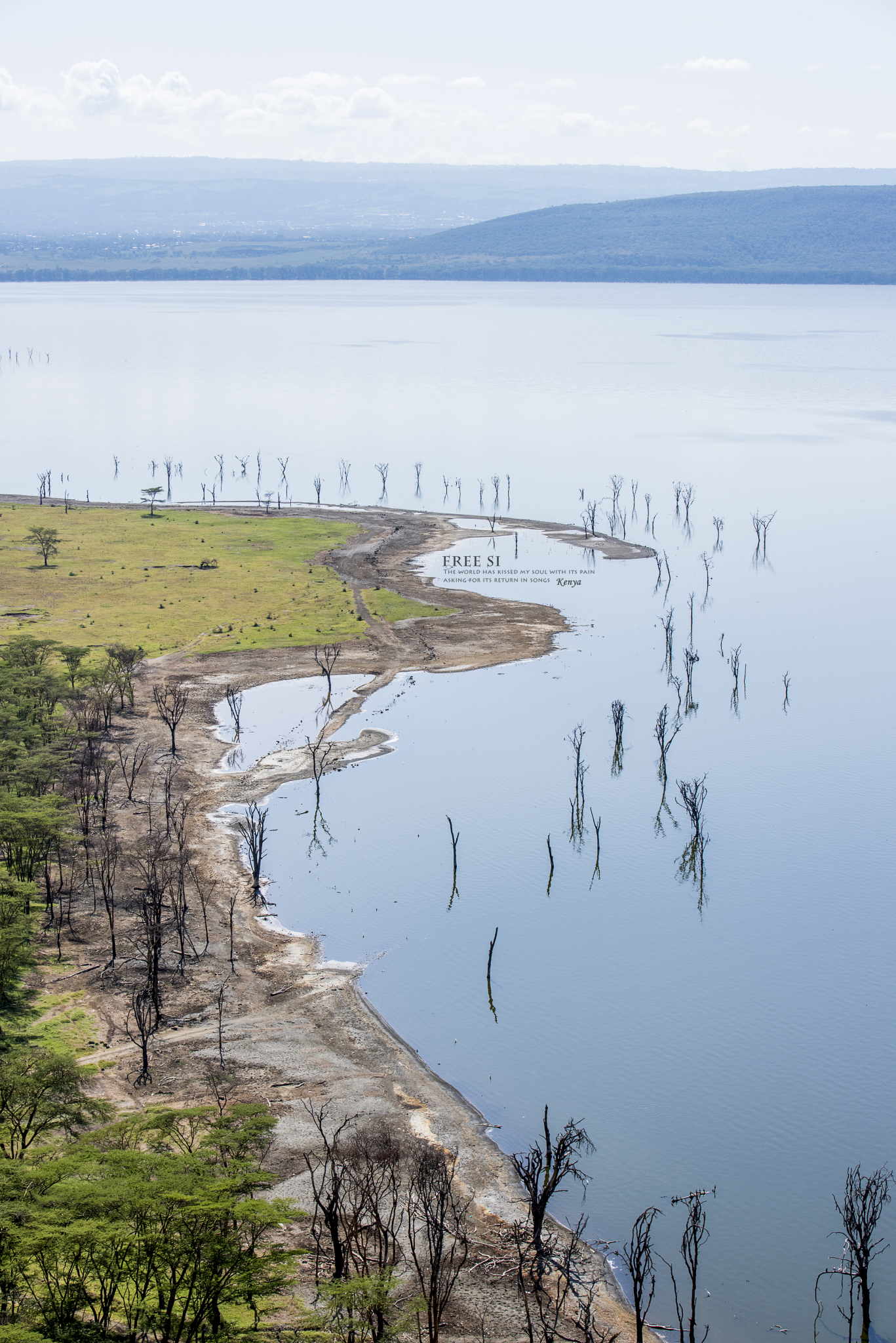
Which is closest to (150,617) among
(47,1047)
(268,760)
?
(268,760)

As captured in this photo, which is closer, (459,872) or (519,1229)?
(519,1229)

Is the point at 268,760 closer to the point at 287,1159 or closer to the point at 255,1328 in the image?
the point at 287,1159

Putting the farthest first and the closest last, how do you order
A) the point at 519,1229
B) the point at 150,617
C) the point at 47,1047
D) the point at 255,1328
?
the point at 150,617
the point at 47,1047
the point at 519,1229
the point at 255,1328

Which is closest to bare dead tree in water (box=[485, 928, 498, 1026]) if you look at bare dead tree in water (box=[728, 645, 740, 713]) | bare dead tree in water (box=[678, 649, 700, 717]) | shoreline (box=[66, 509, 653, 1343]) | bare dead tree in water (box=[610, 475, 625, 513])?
shoreline (box=[66, 509, 653, 1343])

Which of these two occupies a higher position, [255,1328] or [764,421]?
[764,421]

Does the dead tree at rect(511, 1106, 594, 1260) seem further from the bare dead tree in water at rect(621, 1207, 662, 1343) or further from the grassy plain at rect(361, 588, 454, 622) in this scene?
the grassy plain at rect(361, 588, 454, 622)

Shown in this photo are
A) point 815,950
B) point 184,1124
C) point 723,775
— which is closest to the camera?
point 184,1124

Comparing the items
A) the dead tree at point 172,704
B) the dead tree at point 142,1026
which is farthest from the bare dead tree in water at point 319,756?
the dead tree at point 142,1026
